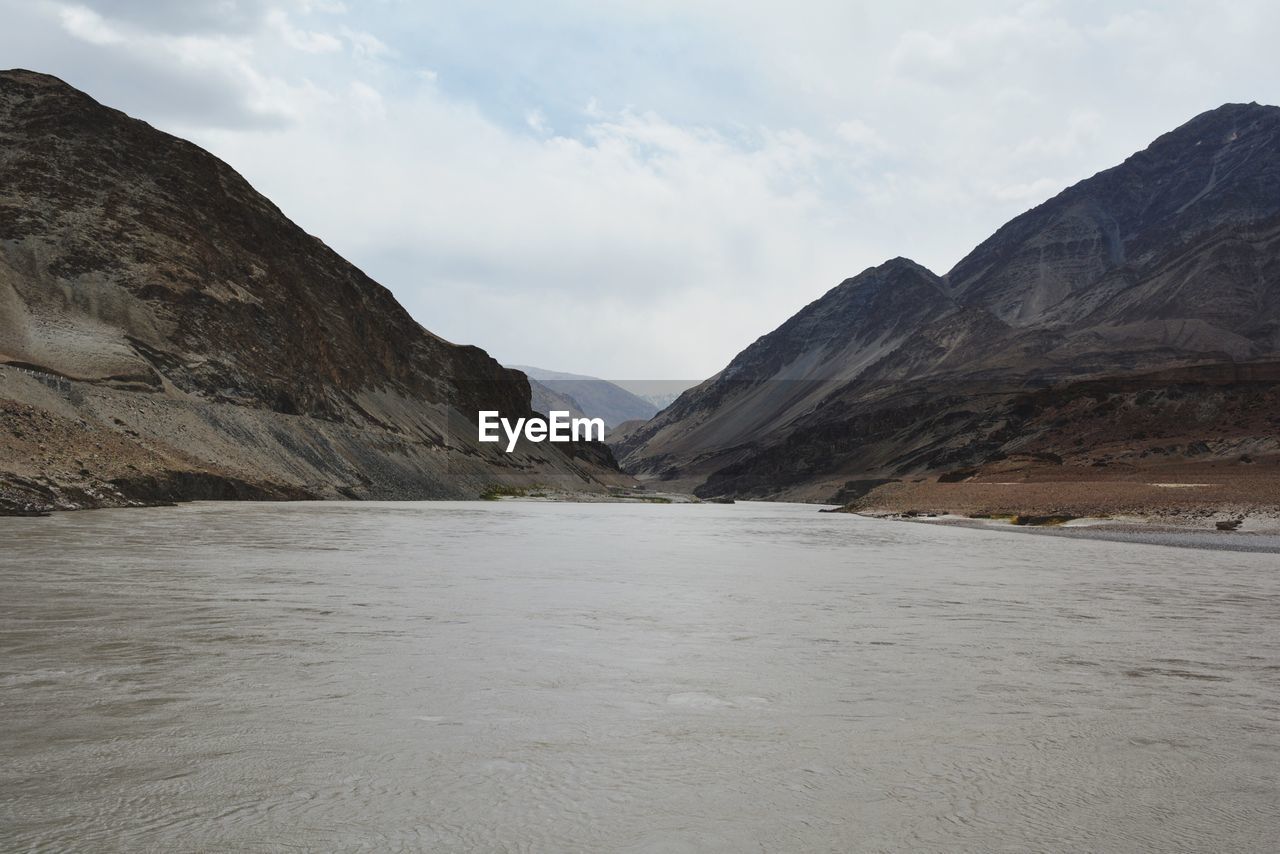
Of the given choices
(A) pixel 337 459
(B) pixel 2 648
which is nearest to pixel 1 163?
(A) pixel 337 459

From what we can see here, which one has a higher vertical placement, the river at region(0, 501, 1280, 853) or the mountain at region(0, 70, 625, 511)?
the mountain at region(0, 70, 625, 511)

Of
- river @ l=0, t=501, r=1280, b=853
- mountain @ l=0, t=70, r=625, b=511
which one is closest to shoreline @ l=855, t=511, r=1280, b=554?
river @ l=0, t=501, r=1280, b=853

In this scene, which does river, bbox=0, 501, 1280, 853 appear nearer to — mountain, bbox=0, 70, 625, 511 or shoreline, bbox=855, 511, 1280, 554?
shoreline, bbox=855, 511, 1280, 554

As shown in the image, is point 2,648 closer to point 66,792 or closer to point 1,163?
point 66,792

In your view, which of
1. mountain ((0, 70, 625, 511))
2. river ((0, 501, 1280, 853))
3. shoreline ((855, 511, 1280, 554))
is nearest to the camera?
river ((0, 501, 1280, 853))

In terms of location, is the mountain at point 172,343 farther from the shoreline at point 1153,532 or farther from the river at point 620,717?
the shoreline at point 1153,532

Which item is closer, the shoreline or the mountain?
the shoreline

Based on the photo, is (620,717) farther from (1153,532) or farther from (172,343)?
(172,343)

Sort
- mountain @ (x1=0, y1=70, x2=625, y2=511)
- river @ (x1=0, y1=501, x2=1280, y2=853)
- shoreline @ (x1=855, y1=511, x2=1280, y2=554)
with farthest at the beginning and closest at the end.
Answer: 1. mountain @ (x1=0, y1=70, x2=625, y2=511)
2. shoreline @ (x1=855, y1=511, x2=1280, y2=554)
3. river @ (x1=0, y1=501, x2=1280, y2=853)
